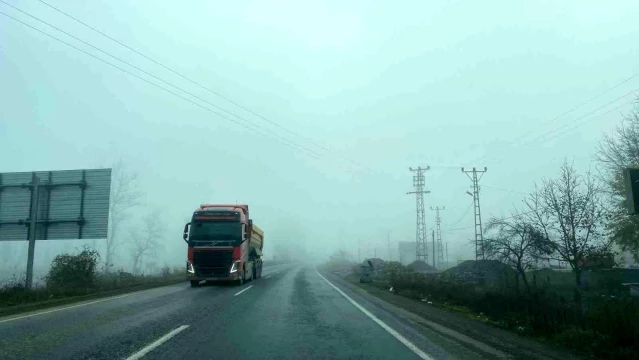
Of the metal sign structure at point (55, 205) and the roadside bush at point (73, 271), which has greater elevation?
the metal sign structure at point (55, 205)

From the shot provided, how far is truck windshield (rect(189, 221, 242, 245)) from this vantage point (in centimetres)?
2377

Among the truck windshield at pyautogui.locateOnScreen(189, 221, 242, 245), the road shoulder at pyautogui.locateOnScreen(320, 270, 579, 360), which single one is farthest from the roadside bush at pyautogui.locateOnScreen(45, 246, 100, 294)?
the road shoulder at pyautogui.locateOnScreen(320, 270, 579, 360)

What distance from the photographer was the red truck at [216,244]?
23.3 m

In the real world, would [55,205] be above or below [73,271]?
above

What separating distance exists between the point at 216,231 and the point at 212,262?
166cm

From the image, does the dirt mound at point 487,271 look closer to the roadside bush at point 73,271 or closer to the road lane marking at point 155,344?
the road lane marking at point 155,344

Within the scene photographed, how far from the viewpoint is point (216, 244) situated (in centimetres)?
2355

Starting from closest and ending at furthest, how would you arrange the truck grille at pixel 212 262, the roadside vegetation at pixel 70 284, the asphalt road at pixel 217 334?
the asphalt road at pixel 217 334, the roadside vegetation at pixel 70 284, the truck grille at pixel 212 262

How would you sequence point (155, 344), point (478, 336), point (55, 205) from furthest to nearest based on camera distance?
1. point (55, 205)
2. point (478, 336)
3. point (155, 344)

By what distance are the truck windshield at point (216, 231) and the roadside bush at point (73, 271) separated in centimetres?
530

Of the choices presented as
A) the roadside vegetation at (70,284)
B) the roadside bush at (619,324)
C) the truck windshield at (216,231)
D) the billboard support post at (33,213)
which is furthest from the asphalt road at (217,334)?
the truck windshield at (216,231)

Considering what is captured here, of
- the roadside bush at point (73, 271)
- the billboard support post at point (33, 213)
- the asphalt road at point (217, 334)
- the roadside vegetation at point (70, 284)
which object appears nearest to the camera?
the asphalt road at point (217, 334)

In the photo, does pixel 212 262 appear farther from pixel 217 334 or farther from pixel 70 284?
pixel 217 334

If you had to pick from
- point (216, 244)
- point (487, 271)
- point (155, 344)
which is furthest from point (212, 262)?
point (487, 271)
